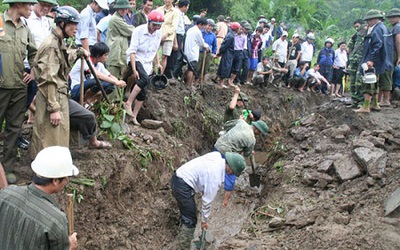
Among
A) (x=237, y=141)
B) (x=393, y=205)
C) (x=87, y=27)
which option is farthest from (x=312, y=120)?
(x=87, y=27)

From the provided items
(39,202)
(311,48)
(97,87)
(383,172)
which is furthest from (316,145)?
(311,48)

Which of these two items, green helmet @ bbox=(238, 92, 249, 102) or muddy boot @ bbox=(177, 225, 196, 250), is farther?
green helmet @ bbox=(238, 92, 249, 102)

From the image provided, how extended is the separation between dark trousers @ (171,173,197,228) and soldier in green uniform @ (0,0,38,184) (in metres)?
2.14

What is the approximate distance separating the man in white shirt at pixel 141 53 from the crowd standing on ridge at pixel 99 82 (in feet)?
0.06

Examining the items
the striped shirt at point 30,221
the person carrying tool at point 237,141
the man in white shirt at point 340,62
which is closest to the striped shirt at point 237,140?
the person carrying tool at point 237,141

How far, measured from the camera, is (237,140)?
7117 millimetres

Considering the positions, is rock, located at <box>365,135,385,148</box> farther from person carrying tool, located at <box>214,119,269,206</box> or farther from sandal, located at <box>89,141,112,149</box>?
sandal, located at <box>89,141,112,149</box>

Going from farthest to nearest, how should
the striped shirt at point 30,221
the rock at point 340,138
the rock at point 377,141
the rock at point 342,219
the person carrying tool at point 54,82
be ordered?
the rock at point 340,138 < the rock at point 377,141 < the rock at point 342,219 < the person carrying tool at point 54,82 < the striped shirt at point 30,221

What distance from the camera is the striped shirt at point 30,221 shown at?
2.71 meters

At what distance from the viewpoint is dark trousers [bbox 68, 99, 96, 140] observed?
5.39 metres

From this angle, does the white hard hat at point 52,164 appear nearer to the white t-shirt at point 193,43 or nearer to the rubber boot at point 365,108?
the white t-shirt at point 193,43

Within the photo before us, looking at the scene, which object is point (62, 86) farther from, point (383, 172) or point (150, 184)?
point (383, 172)

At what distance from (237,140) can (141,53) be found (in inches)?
92.1

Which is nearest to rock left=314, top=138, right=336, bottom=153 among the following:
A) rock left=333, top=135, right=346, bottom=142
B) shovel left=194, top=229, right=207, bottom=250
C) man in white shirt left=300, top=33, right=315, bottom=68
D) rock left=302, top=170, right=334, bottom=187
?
rock left=333, top=135, right=346, bottom=142
